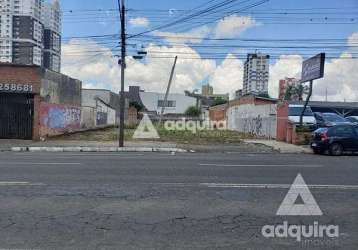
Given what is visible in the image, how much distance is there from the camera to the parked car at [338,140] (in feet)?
71.2

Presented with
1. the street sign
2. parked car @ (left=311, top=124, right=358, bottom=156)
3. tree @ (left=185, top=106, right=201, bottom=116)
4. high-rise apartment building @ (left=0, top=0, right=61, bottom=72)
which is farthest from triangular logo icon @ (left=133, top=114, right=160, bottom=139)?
tree @ (left=185, top=106, right=201, bottom=116)

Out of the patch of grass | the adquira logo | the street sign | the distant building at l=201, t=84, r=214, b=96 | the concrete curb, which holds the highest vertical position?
the distant building at l=201, t=84, r=214, b=96

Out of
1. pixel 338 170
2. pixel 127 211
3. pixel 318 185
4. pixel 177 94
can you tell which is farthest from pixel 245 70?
pixel 177 94

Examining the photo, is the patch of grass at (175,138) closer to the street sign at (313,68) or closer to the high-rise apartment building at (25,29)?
the high-rise apartment building at (25,29)

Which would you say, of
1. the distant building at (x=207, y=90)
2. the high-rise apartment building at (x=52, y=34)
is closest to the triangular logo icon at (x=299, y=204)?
the high-rise apartment building at (x=52, y=34)

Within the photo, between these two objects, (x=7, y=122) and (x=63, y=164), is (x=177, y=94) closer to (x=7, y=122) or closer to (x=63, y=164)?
(x=7, y=122)

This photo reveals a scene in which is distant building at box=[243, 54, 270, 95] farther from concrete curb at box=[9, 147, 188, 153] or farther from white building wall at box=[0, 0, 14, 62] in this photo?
white building wall at box=[0, 0, 14, 62]

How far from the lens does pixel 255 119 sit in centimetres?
4181

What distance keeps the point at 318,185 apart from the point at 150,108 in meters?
96.0

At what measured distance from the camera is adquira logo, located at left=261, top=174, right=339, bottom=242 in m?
6.28

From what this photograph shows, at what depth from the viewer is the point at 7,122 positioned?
2747 cm

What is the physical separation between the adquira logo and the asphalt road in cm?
12

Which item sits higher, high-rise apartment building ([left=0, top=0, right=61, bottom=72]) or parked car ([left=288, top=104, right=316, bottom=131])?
high-rise apartment building ([left=0, top=0, right=61, bottom=72])

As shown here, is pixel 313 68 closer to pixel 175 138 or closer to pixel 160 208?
pixel 175 138
